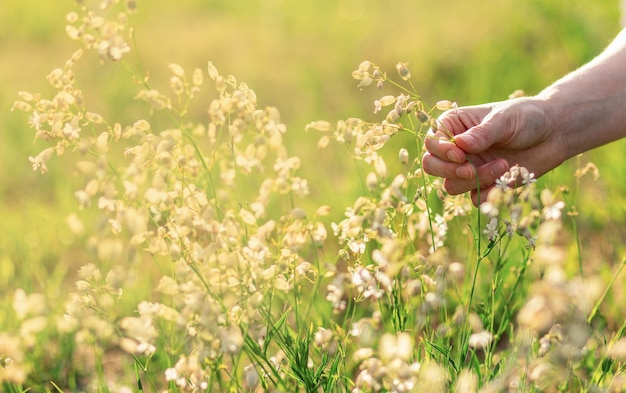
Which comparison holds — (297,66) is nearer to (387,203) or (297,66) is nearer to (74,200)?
(74,200)

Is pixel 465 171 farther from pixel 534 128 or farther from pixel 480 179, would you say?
pixel 534 128

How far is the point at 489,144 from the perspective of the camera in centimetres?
188

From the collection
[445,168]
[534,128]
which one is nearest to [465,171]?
[445,168]

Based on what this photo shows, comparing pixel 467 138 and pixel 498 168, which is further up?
pixel 467 138

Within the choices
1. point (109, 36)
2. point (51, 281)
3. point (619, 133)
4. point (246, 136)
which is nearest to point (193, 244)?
point (109, 36)

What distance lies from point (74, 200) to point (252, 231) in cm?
192

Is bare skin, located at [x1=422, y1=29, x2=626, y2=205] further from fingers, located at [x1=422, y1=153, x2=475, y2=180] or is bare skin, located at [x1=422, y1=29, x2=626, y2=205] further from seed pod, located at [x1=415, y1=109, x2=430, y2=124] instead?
seed pod, located at [x1=415, y1=109, x2=430, y2=124]

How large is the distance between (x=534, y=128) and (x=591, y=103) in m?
0.26

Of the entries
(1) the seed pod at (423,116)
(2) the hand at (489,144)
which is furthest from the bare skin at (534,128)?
(1) the seed pod at (423,116)

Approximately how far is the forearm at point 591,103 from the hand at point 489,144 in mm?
41

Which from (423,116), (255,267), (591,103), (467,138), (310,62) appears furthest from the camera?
(310,62)

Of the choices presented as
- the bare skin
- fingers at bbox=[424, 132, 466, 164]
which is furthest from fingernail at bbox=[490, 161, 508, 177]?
fingers at bbox=[424, 132, 466, 164]

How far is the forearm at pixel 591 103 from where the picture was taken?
209 centimetres

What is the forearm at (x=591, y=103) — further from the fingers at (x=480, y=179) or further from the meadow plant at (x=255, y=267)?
the meadow plant at (x=255, y=267)
